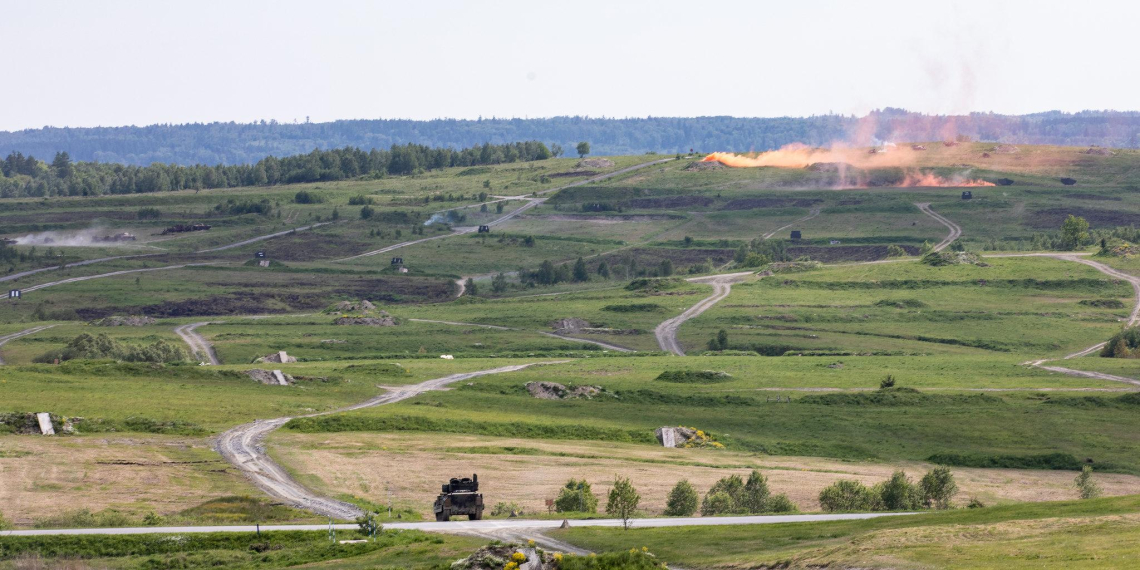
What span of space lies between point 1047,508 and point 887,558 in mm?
10826

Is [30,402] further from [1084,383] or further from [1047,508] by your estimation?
[1084,383]

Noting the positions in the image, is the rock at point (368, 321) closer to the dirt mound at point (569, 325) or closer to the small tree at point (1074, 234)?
the dirt mound at point (569, 325)

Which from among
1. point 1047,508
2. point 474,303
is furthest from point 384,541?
point 474,303

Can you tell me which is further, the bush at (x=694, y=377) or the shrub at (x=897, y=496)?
the bush at (x=694, y=377)

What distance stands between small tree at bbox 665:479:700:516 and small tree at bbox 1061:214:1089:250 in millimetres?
141764

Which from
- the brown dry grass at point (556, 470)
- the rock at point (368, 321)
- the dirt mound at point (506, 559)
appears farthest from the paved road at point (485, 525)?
the rock at point (368, 321)

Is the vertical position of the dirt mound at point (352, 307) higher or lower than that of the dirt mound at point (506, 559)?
lower

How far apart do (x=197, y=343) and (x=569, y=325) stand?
122 feet

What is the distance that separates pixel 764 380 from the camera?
10206 cm

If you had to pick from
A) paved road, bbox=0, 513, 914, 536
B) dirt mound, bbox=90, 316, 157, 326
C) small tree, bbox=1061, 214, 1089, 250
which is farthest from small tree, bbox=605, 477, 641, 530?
small tree, bbox=1061, 214, 1089, 250

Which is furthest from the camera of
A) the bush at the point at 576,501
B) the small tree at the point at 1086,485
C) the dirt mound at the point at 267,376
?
the dirt mound at the point at 267,376

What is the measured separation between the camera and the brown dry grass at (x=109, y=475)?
181ft

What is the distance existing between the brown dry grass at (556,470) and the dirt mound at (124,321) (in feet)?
234

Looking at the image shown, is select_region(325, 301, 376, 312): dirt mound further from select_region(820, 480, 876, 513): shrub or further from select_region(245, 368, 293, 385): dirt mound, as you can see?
select_region(820, 480, 876, 513): shrub
